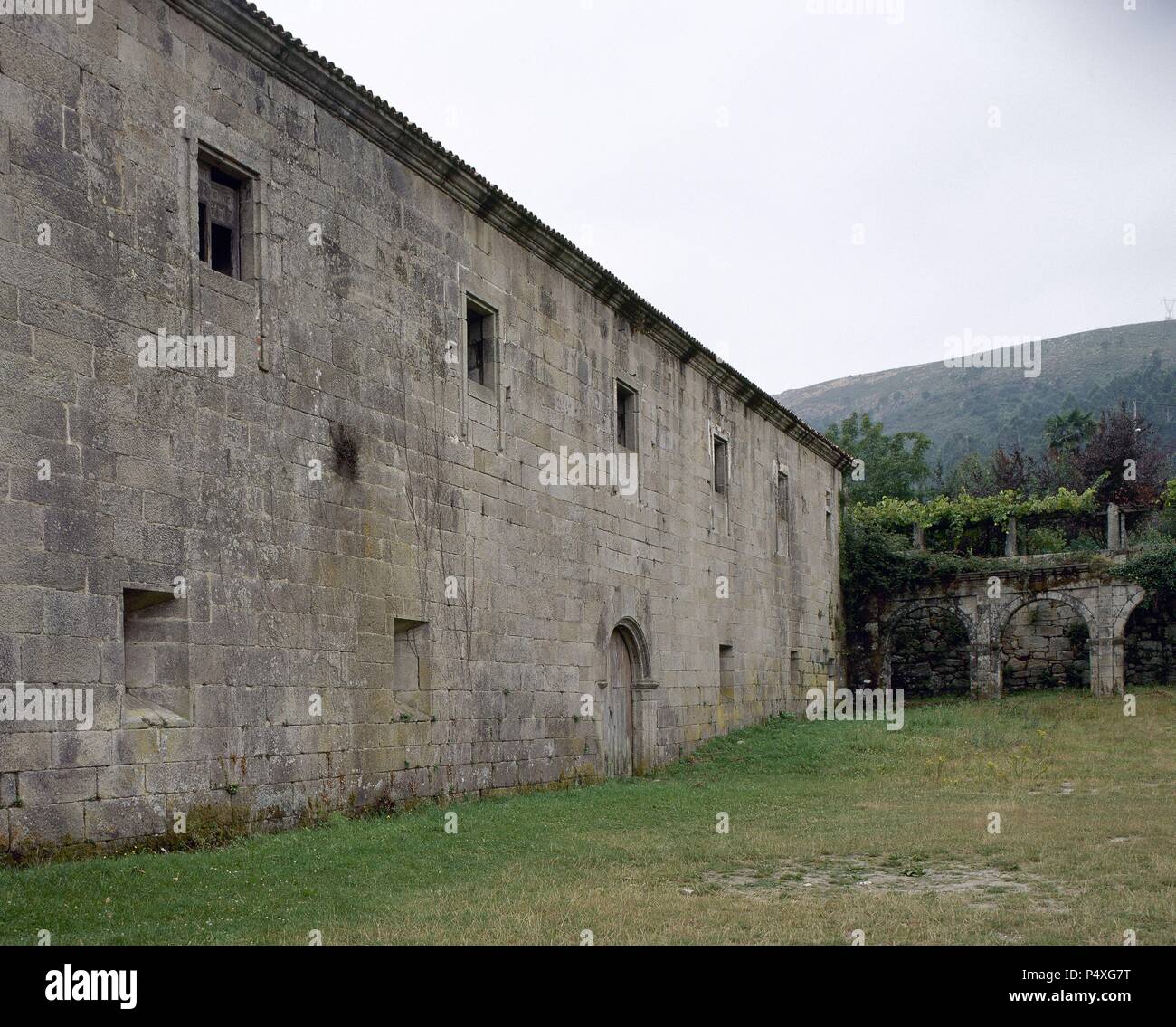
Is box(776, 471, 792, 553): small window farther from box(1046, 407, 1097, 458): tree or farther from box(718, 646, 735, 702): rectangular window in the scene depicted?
box(1046, 407, 1097, 458): tree

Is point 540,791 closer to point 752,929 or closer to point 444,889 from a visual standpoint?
point 444,889

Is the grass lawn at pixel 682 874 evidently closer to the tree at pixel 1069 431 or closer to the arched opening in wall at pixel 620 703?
the arched opening in wall at pixel 620 703

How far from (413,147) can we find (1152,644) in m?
26.4

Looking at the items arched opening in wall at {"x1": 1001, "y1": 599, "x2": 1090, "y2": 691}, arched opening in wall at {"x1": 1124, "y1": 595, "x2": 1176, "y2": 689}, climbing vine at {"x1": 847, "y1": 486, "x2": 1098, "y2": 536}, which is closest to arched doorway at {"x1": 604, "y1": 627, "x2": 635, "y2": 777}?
climbing vine at {"x1": 847, "y1": 486, "x2": 1098, "y2": 536}

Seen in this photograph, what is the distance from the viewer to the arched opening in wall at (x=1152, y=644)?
32.1m

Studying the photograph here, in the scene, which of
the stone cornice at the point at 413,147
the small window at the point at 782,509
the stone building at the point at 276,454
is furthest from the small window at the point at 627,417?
the small window at the point at 782,509

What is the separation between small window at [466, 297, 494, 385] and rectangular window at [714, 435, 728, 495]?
844 centimetres

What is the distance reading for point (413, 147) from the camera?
13.4 meters

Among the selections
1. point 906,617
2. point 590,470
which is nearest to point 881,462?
point 906,617

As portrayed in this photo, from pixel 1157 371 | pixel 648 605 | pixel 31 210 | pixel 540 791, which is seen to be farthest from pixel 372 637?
pixel 1157 371

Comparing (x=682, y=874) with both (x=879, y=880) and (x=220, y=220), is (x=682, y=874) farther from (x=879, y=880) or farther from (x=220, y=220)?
(x=220, y=220)

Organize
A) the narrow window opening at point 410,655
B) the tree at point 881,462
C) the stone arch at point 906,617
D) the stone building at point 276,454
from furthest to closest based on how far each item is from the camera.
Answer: the tree at point 881,462
the stone arch at point 906,617
the narrow window opening at point 410,655
the stone building at point 276,454

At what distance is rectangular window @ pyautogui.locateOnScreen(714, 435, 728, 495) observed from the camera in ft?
74.8

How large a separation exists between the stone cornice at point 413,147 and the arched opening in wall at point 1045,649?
16190 millimetres
